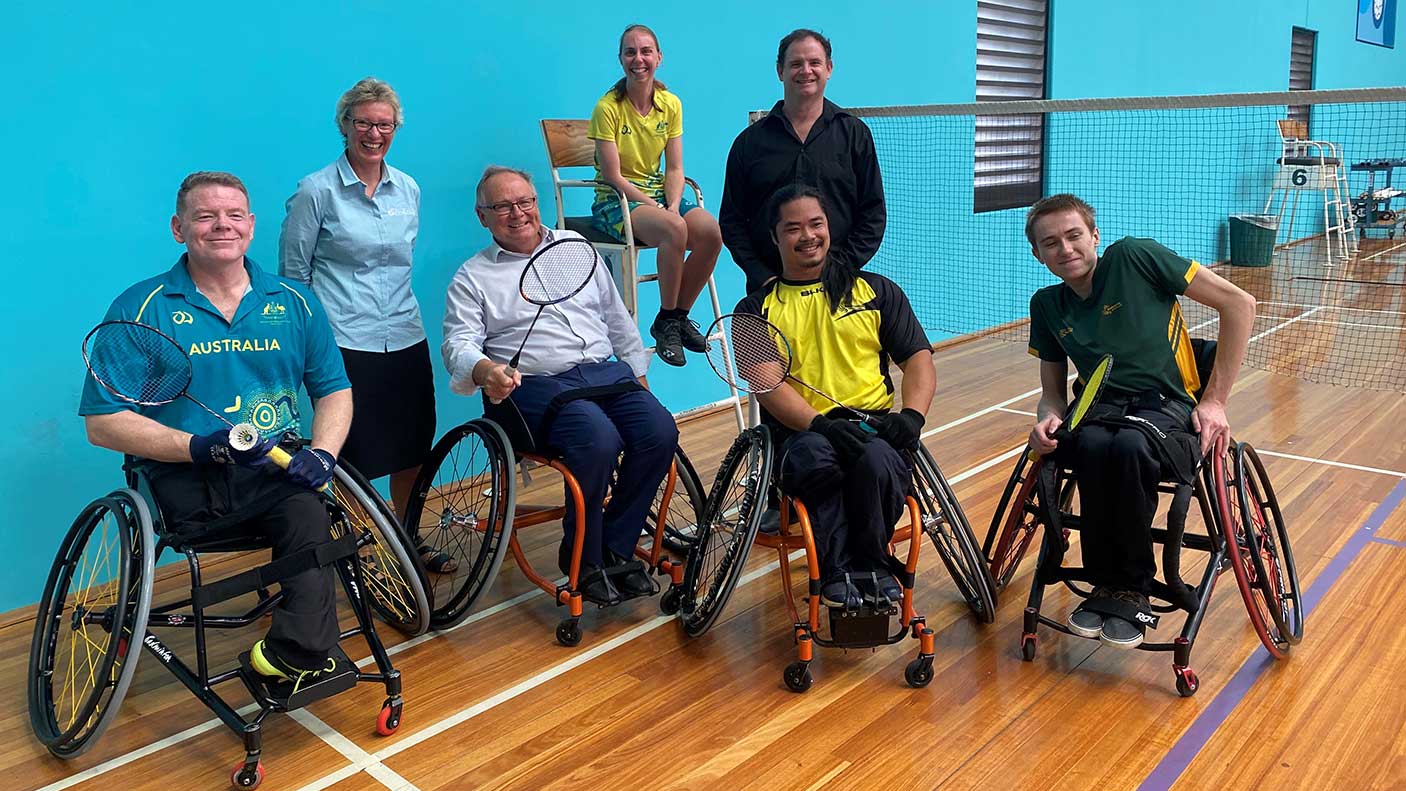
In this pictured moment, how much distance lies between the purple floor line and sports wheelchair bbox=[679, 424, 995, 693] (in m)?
0.55

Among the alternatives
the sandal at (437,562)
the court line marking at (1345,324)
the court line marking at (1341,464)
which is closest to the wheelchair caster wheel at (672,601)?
the sandal at (437,562)

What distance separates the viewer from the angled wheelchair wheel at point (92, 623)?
2.09 metres

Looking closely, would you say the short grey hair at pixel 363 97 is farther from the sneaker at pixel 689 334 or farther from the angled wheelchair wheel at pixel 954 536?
the angled wheelchair wheel at pixel 954 536

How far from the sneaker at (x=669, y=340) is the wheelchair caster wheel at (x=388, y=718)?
1331 millimetres

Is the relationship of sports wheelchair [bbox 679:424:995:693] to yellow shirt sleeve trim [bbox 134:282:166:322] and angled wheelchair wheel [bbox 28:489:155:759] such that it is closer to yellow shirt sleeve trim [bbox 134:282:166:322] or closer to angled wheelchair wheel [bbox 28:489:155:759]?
angled wheelchair wheel [bbox 28:489:155:759]

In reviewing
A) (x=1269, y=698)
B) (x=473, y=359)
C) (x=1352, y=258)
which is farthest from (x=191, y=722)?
(x=1352, y=258)

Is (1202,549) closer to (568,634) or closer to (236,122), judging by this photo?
(568,634)

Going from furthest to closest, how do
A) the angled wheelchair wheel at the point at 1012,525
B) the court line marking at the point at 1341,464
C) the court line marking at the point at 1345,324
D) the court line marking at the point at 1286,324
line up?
1. the court line marking at the point at 1345,324
2. the court line marking at the point at 1286,324
3. the court line marking at the point at 1341,464
4. the angled wheelchair wheel at the point at 1012,525

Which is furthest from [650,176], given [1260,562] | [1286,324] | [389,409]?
[1286,324]

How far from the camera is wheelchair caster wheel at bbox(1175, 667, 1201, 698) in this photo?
239 centimetres

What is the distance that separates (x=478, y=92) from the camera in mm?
4070

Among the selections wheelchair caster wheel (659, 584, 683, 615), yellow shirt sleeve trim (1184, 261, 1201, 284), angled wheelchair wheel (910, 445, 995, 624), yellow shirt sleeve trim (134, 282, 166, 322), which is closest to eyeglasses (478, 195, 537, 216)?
yellow shirt sleeve trim (134, 282, 166, 322)

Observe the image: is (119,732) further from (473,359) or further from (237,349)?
(473,359)

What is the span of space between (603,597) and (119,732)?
1.16 metres
